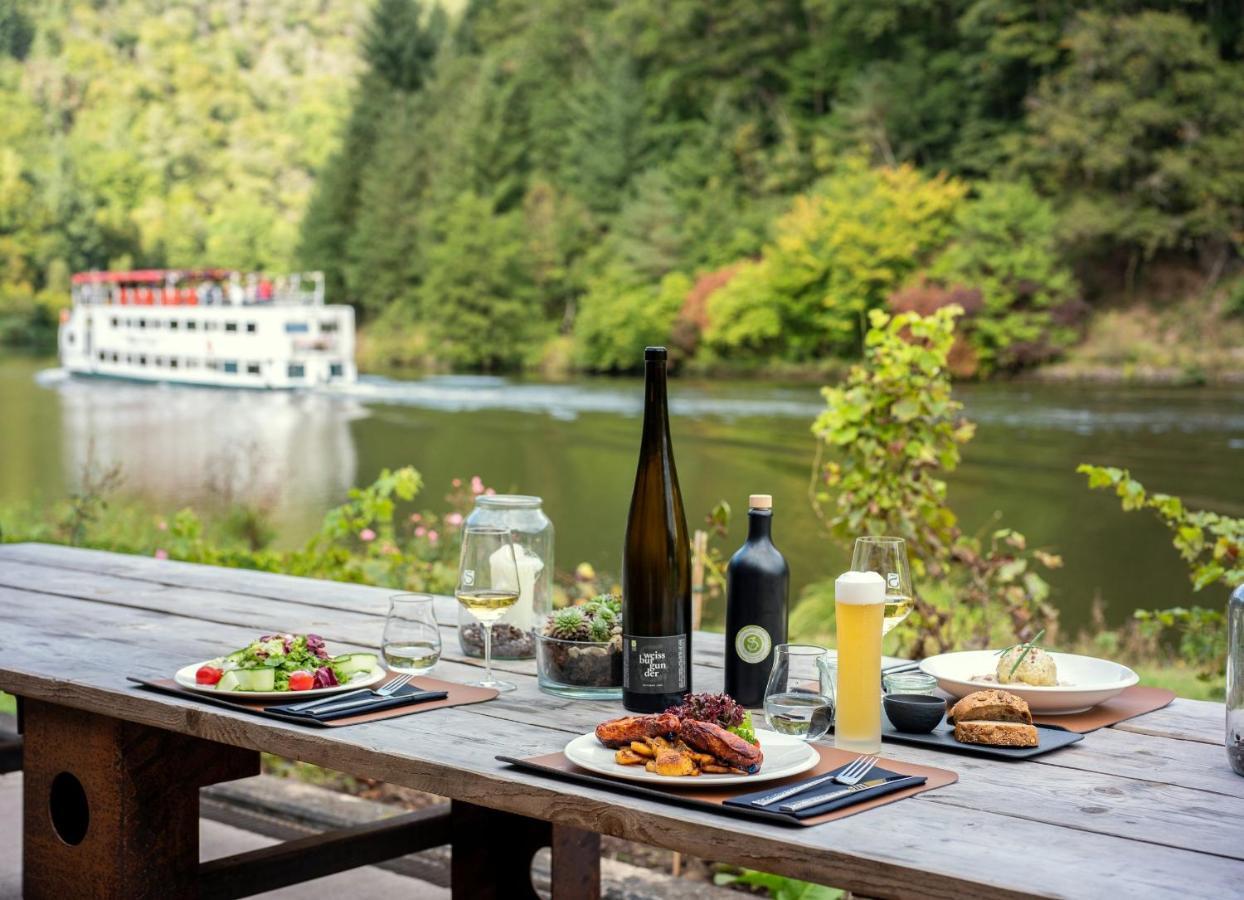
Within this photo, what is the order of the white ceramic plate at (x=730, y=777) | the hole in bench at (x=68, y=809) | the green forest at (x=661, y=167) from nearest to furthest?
the white ceramic plate at (x=730, y=777) → the hole in bench at (x=68, y=809) → the green forest at (x=661, y=167)

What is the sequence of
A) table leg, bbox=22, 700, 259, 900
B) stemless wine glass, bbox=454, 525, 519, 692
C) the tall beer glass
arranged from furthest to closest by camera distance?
table leg, bbox=22, 700, 259, 900 → stemless wine glass, bbox=454, 525, 519, 692 → the tall beer glass

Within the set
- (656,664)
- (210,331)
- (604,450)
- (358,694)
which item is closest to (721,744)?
(656,664)

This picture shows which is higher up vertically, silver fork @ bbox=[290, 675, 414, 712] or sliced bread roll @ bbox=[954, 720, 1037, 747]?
sliced bread roll @ bbox=[954, 720, 1037, 747]

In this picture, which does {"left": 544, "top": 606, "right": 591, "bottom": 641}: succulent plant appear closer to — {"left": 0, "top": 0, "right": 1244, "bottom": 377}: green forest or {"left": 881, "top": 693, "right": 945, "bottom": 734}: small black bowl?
{"left": 881, "top": 693, "right": 945, "bottom": 734}: small black bowl

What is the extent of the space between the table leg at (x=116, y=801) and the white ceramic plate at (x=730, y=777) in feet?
2.09

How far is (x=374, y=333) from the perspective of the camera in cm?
1500

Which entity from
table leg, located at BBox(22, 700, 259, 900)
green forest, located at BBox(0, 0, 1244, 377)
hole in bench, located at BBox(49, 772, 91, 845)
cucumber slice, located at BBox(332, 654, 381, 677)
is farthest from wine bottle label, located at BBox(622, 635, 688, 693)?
green forest, located at BBox(0, 0, 1244, 377)

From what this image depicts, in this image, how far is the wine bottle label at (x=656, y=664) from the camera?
142 cm

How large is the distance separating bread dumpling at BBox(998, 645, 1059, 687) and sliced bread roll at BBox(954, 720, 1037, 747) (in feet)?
0.47

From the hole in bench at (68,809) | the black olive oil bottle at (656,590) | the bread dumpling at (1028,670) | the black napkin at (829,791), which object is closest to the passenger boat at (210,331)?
the hole in bench at (68,809)

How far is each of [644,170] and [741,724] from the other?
12977 mm

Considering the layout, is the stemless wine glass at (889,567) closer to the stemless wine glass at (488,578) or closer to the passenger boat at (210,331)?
the stemless wine glass at (488,578)

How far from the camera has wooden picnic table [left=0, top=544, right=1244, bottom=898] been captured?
100 cm

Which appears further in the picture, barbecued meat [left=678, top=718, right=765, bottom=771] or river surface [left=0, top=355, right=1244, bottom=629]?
river surface [left=0, top=355, right=1244, bottom=629]
